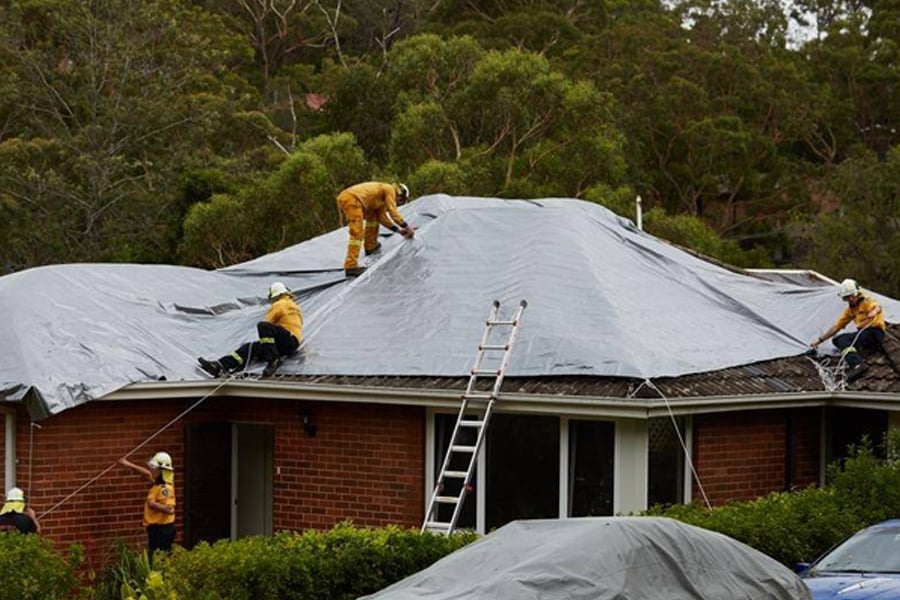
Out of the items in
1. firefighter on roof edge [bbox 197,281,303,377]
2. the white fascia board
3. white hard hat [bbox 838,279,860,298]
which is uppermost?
white hard hat [bbox 838,279,860,298]

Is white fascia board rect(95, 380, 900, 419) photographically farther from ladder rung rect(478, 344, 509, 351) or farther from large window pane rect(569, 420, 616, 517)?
ladder rung rect(478, 344, 509, 351)

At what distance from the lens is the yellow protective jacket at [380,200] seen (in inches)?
805

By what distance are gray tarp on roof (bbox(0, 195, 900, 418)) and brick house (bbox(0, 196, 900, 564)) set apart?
0.44 ft

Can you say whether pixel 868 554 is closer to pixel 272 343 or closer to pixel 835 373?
pixel 835 373

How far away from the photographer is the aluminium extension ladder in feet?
54.4

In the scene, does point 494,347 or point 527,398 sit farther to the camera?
point 494,347

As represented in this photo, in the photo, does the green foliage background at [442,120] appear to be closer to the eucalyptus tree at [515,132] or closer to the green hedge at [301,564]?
the eucalyptus tree at [515,132]

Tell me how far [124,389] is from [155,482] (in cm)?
109

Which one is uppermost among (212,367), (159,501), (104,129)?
(104,129)

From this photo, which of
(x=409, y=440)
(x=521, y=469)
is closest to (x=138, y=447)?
(x=409, y=440)

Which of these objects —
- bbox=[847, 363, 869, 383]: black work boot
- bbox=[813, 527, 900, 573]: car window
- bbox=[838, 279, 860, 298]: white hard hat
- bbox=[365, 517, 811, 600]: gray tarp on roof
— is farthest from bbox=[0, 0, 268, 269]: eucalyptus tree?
bbox=[365, 517, 811, 600]: gray tarp on roof

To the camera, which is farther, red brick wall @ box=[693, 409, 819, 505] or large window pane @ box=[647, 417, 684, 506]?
red brick wall @ box=[693, 409, 819, 505]

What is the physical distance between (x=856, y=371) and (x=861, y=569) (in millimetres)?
5809

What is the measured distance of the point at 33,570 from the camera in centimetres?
1405
